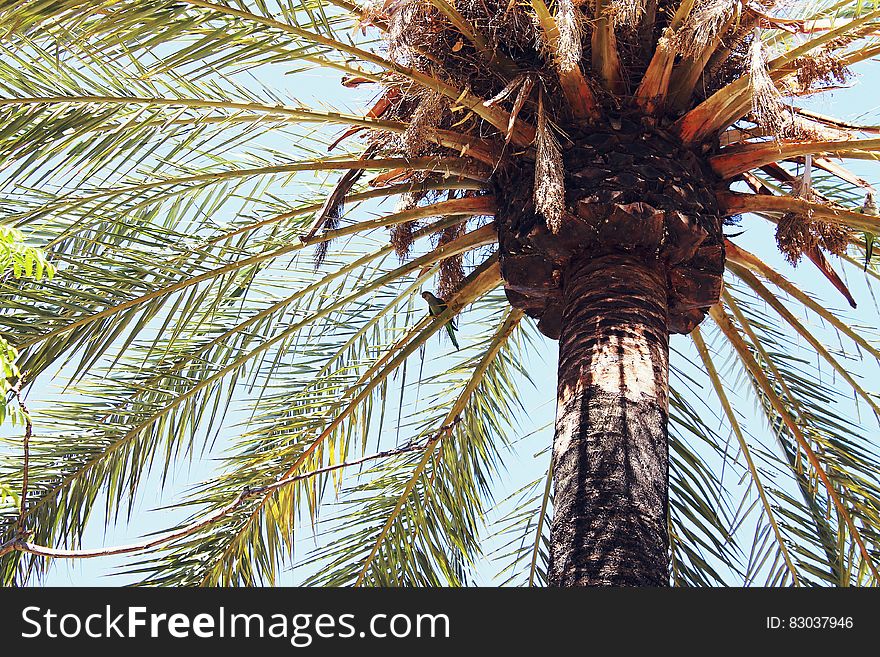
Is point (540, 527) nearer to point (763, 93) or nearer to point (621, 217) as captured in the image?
point (621, 217)

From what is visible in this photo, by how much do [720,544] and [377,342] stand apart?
265 centimetres

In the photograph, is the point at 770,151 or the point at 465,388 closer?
the point at 770,151

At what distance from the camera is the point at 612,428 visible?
4633 mm

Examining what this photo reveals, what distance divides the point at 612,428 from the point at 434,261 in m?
2.26

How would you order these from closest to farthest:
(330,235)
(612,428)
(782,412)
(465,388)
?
(612,428), (330,235), (782,412), (465,388)

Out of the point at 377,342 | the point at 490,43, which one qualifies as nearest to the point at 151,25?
the point at 490,43

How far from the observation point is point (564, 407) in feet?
16.1

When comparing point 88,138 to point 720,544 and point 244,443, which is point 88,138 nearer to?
point 244,443

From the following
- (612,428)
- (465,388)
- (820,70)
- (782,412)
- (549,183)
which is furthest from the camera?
(465,388)

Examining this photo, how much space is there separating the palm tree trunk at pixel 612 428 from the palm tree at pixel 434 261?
0.6 inches

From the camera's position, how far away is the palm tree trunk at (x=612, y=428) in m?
4.27

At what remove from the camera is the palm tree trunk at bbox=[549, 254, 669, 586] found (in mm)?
4270

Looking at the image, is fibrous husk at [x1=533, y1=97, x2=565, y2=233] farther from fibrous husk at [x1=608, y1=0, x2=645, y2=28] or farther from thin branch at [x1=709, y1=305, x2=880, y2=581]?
thin branch at [x1=709, y1=305, x2=880, y2=581]

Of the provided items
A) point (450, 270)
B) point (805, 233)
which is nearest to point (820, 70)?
point (805, 233)
